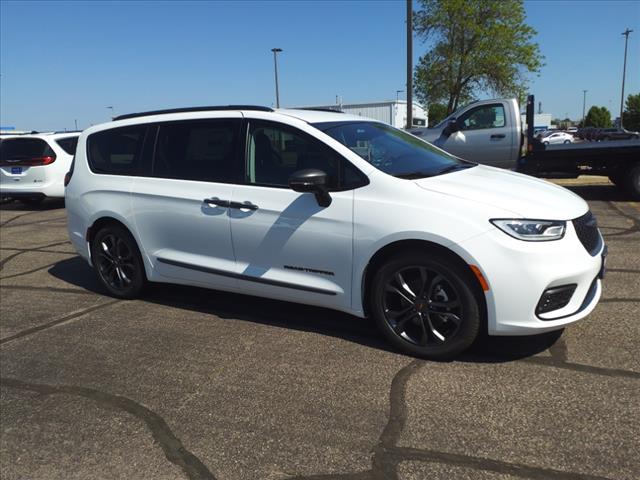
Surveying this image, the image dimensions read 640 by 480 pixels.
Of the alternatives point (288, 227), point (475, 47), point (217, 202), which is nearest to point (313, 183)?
point (288, 227)

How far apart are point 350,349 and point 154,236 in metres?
2.10

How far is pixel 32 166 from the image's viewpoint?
37.9 ft

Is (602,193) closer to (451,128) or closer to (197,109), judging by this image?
(451,128)

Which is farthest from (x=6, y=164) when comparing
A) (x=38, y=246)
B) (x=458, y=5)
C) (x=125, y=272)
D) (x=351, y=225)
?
(x=458, y=5)

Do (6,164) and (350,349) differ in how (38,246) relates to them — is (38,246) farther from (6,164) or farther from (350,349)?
(350,349)

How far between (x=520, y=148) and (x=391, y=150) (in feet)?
25.9

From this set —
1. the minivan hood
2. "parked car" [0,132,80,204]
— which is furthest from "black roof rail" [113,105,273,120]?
"parked car" [0,132,80,204]

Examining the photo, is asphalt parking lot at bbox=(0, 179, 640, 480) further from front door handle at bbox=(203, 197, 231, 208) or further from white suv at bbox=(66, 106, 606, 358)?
front door handle at bbox=(203, 197, 231, 208)

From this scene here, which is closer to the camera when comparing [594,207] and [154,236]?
[154,236]

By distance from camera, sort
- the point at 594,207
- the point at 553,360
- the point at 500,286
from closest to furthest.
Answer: the point at 500,286
the point at 553,360
the point at 594,207

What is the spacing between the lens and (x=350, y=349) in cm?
386

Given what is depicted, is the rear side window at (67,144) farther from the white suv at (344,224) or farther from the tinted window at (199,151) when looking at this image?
the tinted window at (199,151)

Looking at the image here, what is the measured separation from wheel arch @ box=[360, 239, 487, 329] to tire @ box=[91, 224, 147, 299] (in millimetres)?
2324

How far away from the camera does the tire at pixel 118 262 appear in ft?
16.6
